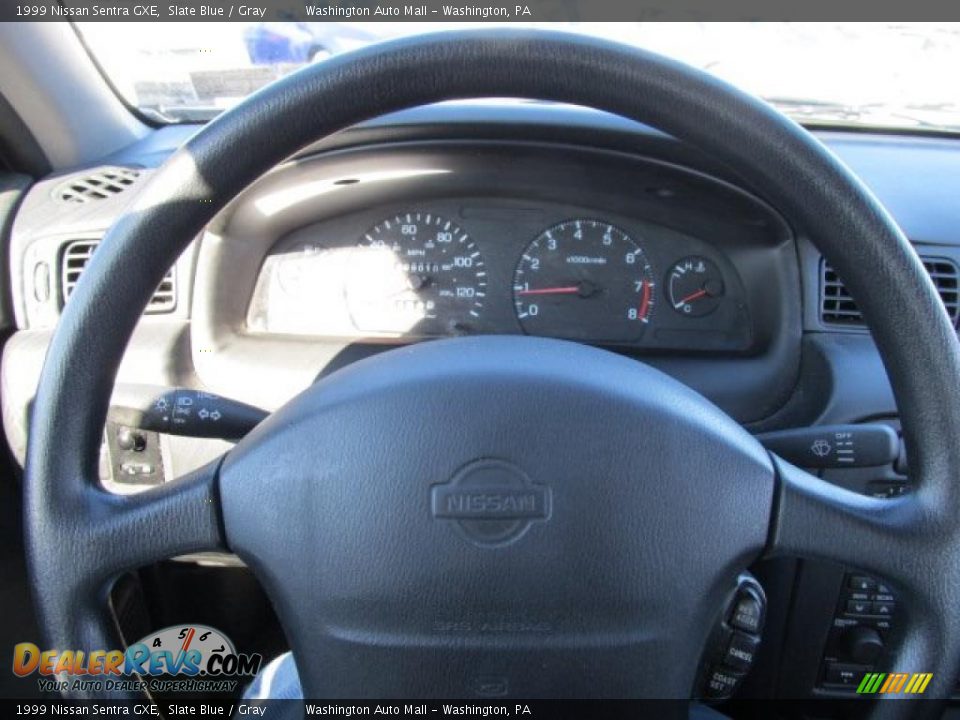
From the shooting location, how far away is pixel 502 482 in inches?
39.8

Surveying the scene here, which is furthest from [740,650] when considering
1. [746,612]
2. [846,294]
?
[846,294]

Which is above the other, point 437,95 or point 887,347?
point 437,95

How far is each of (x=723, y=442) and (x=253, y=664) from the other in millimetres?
1102

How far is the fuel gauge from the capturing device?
2092mm

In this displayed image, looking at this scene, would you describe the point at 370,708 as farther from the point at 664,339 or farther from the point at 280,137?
the point at 664,339

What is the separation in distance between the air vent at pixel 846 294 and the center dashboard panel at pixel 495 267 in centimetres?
9

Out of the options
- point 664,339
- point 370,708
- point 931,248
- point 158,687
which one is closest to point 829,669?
point 664,339

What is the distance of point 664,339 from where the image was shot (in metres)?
2.10

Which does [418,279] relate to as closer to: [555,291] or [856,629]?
[555,291]

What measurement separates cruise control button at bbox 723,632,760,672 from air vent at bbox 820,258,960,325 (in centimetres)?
98

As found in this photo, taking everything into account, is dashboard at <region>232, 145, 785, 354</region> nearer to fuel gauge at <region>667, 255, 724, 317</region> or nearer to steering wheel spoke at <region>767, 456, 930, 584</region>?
fuel gauge at <region>667, 255, 724, 317</region>

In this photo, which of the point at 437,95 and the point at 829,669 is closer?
the point at 437,95

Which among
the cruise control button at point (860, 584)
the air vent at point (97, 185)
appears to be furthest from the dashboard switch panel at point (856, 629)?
the air vent at point (97, 185)
